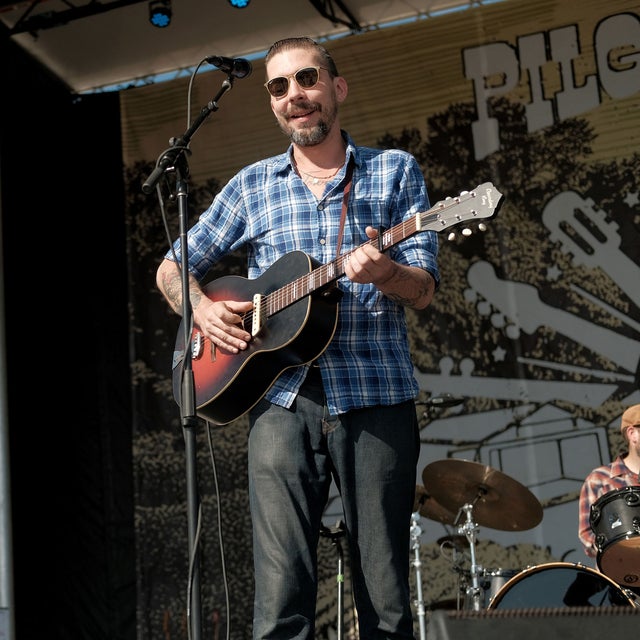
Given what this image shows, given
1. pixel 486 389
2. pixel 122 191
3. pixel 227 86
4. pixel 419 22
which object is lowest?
pixel 486 389

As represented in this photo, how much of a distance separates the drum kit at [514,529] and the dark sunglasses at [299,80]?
7.37 ft

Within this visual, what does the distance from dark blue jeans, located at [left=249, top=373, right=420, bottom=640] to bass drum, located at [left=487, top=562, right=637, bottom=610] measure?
1542mm

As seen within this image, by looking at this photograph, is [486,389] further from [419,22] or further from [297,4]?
[297,4]

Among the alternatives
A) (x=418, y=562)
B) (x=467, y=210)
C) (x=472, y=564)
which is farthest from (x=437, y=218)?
(x=418, y=562)

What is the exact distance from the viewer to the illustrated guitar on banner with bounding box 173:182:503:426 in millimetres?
2756

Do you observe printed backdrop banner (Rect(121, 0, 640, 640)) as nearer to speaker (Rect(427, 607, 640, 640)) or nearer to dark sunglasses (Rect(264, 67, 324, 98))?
dark sunglasses (Rect(264, 67, 324, 98))

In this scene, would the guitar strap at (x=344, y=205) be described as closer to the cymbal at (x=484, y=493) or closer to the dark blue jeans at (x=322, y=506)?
the dark blue jeans at (x=322, y=506)

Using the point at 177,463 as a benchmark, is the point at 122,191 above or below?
above

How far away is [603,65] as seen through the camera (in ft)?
20.7

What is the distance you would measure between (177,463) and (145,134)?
249 cm

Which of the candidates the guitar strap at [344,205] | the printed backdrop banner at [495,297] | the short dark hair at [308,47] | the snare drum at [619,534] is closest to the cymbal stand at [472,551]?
the printed backdrop banner at [495,297]

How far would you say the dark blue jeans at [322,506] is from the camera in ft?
8.68

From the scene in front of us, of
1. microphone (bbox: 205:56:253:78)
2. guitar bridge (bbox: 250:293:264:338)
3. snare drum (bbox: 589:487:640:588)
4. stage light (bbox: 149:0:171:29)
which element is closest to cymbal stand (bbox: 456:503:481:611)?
snare drum (bbox: 589:487:640:588)

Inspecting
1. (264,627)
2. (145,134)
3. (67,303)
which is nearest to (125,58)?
(145,134)
